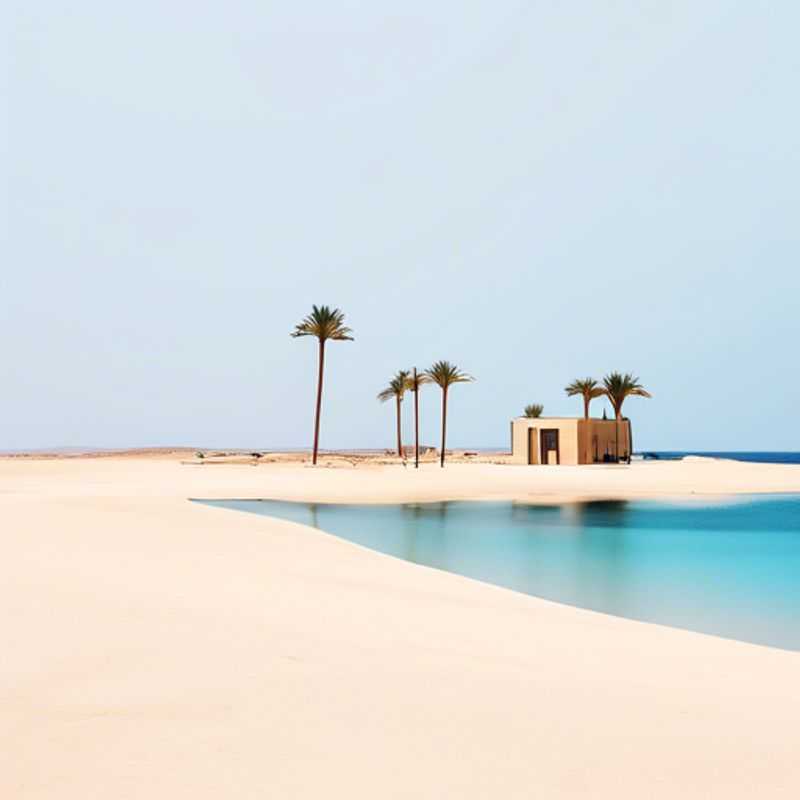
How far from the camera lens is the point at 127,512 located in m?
17.9

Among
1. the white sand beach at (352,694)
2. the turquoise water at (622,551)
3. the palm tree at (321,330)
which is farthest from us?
the palm tree at (321,330)

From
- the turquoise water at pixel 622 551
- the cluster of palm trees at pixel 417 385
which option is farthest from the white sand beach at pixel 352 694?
the cluster of palm trees at pixel 417 385

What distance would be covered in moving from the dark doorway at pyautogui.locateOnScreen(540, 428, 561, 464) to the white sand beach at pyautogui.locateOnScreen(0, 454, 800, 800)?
171ft

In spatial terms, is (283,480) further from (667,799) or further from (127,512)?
(667,799)

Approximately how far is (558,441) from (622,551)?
44.0 m

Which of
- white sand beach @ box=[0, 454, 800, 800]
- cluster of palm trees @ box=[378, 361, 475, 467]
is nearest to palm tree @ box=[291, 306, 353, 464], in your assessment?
cluster of palm trees @ box=[378, 361, 475, 467]

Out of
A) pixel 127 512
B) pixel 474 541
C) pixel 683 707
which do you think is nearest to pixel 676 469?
pixel 474 541

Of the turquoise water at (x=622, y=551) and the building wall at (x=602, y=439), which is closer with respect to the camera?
the turquoise water at (x=622, y=551)

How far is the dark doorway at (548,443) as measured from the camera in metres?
61.9

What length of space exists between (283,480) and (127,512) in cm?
2174

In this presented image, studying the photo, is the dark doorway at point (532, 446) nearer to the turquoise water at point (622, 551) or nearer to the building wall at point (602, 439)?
the building wall at point (602, 439)

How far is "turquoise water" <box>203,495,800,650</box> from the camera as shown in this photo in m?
11.9

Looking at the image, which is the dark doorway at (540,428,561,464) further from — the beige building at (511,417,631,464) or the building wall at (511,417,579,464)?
the building wall at (511,417,579,464)

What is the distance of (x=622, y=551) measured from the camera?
1827cm
